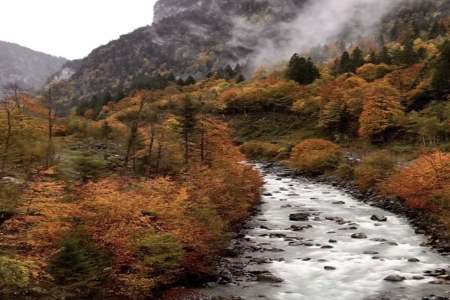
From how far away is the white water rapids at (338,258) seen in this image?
18.0 metres

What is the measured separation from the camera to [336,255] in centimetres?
2322

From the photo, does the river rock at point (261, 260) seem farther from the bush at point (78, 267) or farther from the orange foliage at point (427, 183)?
the orange foliage at point (427, 183)

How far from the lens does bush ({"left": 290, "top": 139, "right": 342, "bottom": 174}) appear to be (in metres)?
52.0

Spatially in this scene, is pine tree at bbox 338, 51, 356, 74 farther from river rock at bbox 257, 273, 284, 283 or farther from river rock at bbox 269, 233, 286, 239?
river rock at bbox 257, 273, 284, 283

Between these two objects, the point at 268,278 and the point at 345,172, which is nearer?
the point at 268,278

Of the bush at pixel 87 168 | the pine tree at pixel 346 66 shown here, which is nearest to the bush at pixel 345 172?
the bush at pixel 87 168

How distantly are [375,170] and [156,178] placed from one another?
23579 millimetres

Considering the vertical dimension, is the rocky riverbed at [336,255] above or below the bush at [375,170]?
below

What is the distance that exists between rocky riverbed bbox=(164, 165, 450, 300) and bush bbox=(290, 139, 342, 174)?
47.5 feet

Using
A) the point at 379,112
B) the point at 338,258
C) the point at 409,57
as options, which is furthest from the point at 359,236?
the point at 409,57

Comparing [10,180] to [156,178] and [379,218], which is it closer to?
[156,178]

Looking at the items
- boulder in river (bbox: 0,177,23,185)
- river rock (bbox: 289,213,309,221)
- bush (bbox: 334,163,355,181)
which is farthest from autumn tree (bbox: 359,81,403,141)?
boulder in river (bbox: 0,177,23,185)

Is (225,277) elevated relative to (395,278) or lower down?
lower down

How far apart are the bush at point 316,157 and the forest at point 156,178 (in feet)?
0.63
